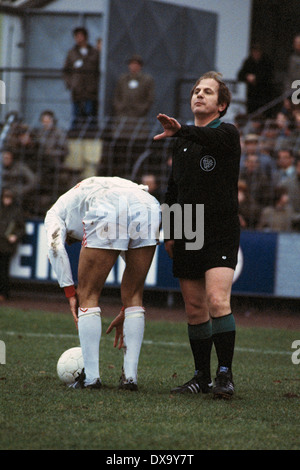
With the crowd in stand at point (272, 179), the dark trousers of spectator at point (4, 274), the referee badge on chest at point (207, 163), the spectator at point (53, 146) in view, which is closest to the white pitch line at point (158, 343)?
the referee badge on chest at point (207, 163)

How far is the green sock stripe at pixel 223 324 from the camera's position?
5.45m

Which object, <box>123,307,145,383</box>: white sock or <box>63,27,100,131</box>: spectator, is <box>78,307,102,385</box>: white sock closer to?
<box>123,307,145,383</box>: white sock

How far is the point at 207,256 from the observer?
18.1 ft

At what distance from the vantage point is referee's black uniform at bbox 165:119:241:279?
18.0ft

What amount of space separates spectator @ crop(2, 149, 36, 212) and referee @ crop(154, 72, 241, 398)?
26.2 ft

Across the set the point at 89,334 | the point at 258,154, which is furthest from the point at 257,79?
the point at 89,334

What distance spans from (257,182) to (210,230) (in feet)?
22.7

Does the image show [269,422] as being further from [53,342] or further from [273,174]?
[273,174]

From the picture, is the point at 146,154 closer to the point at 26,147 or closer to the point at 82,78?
the point at 26,147

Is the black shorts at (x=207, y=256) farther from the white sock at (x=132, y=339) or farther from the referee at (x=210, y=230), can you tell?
the white sock at (x=132, y=339)

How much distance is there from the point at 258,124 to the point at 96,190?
8075 mm

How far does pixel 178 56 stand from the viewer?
17141 mm

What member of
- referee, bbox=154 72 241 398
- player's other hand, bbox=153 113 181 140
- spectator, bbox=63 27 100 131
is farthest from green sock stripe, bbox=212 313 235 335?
spectator, bbox=63 27 100 131
